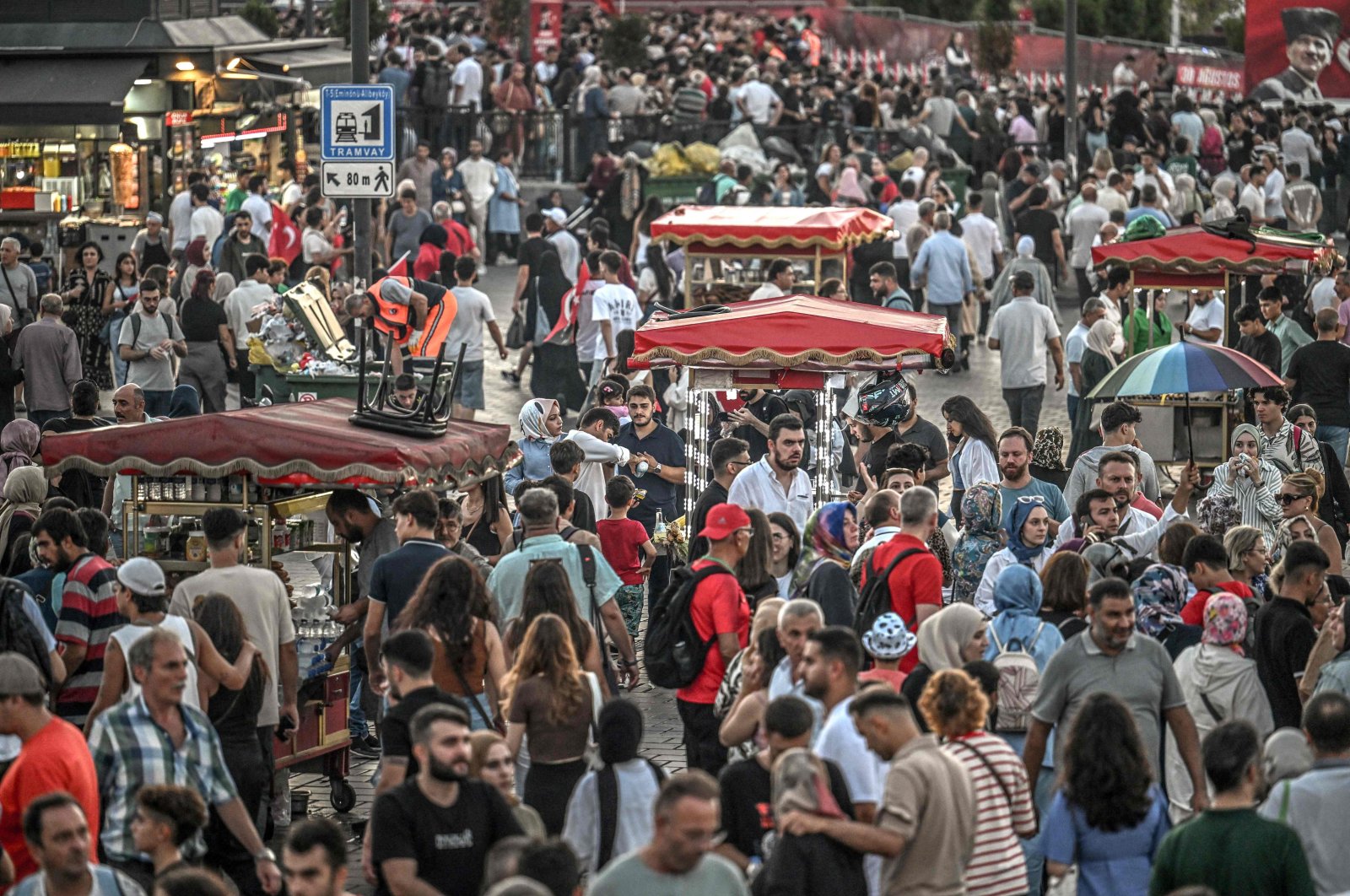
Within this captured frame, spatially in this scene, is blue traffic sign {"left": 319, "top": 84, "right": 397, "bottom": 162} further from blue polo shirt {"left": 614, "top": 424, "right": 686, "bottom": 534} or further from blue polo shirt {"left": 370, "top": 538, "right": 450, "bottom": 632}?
blue polo shirt {"left": 370, "top": 538, "right": 450, "bottom": 632}

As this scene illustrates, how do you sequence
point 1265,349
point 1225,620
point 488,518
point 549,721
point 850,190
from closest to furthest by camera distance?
1. point 549,721
2. point 1225,620
3. point 488,518
4. point 1265,349
5. point 850,190

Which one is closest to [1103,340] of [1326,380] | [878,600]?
[1326,380]

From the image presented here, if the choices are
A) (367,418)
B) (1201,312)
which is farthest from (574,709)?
(1201,312)

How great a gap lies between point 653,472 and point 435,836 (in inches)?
261

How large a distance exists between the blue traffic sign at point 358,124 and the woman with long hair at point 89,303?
20.4 ft

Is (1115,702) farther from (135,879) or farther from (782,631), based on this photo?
(135,879)

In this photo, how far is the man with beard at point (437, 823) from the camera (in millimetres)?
6488

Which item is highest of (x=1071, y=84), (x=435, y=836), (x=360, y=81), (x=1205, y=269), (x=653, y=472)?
(x=1071, y=84)

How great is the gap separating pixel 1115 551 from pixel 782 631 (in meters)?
2.59

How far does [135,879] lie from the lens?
6.93 m

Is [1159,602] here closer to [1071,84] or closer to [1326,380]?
[1326,380]

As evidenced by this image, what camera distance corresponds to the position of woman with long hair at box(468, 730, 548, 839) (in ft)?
22.2

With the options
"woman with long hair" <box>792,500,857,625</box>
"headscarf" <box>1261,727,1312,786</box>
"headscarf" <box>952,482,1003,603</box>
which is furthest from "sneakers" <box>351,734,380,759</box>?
"headscarf" <box>1261,727,1312,786</box>

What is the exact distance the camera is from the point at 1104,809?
22.1 ft
